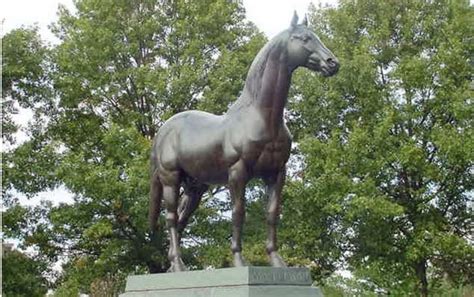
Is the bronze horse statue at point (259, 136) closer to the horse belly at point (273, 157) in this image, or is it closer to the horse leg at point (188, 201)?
the horse belly at point (273, 157)

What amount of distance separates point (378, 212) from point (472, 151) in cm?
295

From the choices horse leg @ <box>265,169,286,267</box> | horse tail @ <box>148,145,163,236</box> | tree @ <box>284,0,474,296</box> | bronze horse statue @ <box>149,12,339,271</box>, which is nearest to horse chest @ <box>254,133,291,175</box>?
bronze horse statue @ <box>149,12,339,271</box>

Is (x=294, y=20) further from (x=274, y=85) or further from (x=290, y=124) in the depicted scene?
(x=290, y=124)

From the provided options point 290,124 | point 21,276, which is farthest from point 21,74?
point 290,124

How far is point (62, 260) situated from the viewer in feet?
68.8

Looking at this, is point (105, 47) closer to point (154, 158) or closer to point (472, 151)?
point (472, 151)

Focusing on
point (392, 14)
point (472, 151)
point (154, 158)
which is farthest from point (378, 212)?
point (154, 158)

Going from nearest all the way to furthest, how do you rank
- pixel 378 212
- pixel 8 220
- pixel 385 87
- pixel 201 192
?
pixel 201 192 → pixel 378 212 → pixel 8 220 → pixel 385 87

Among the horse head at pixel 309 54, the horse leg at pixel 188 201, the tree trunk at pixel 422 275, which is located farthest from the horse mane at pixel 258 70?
the tree trunk at pixel 422 275

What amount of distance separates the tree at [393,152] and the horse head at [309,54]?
10950mm

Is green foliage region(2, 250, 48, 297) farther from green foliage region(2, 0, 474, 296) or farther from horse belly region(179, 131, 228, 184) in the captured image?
horse belly region(179, 131, 228, 184)

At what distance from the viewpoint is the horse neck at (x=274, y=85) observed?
7656 mm

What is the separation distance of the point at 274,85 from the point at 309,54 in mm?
476

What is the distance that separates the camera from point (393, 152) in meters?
19.7
